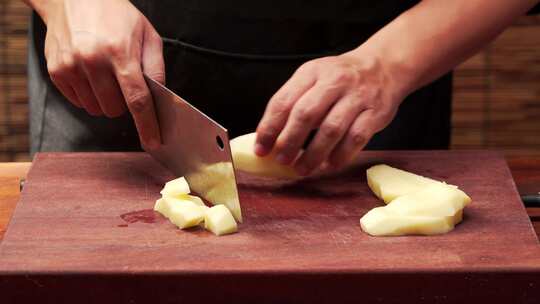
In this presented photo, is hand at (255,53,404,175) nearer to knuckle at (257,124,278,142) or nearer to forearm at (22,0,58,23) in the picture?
knuckle at (257,124,278,142)

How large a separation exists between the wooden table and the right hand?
0.60 feet

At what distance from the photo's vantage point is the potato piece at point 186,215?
1.32m

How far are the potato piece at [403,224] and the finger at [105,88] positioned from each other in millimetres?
430

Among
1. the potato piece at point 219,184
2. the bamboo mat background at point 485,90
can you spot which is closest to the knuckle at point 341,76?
the potato piece at point 219,184

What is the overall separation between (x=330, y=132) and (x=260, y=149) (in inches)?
4.0

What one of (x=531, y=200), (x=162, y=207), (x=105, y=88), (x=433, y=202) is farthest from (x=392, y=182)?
(x=105, y=88)

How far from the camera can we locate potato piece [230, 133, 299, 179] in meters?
1.50

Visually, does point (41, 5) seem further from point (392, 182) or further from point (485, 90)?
point (485, 90)

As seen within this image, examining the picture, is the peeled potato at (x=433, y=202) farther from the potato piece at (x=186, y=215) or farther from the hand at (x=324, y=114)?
the potato piece at (x=186, y=215)

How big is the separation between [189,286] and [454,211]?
0.36 metres

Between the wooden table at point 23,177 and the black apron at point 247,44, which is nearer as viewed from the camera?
the wooden table at point 23,177

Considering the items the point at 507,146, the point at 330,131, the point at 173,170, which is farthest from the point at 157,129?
the point at 507,146

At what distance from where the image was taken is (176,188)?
1.44 m

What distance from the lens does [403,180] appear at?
56.9 inches
